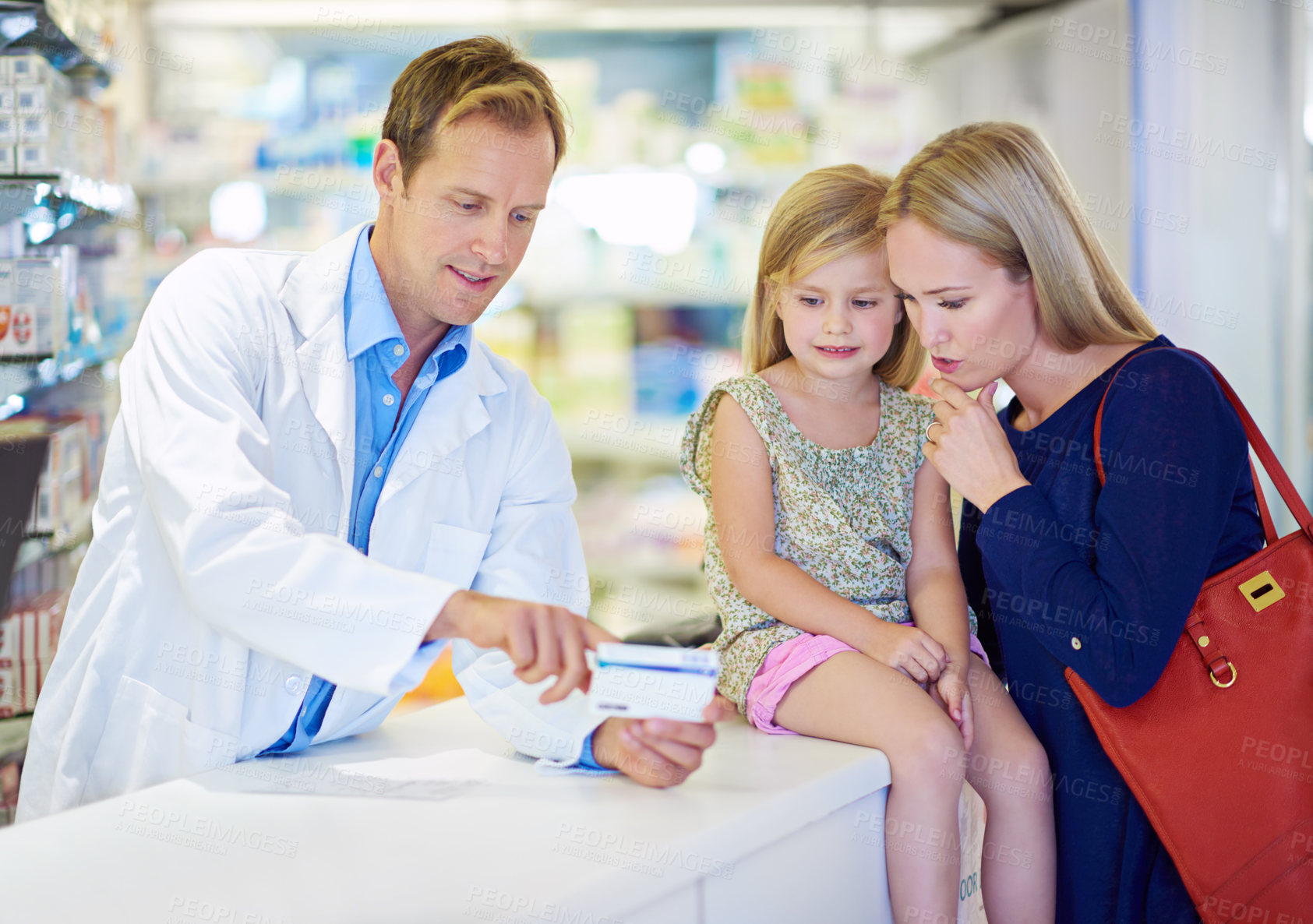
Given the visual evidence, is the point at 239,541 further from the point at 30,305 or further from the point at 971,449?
the point at 30,305

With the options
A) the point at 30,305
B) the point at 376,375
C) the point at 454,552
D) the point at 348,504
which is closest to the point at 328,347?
the point at 376,375

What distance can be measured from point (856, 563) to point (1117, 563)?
13.9 inches

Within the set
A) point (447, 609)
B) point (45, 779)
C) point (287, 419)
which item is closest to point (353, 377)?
point (287, 419)

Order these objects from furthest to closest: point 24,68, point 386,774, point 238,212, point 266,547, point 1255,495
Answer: point 238,212 → point 24,68 → point 1255,495 → point 386,774 → point 266,547

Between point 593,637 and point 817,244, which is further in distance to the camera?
point 817,244

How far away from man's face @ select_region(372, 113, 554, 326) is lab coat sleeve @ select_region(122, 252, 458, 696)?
295 millimetres

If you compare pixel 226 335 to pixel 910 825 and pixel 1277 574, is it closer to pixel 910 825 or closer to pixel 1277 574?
pixel 910 825

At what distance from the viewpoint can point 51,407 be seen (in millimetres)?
2248

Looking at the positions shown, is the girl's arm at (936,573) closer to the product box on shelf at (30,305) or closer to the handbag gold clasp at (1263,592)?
the handbag gold clasp at (1263,592)

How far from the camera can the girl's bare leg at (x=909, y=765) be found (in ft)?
4.05

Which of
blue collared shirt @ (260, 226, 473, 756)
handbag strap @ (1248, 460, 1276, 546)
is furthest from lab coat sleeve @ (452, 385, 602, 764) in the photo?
handbag strap @ (1248, 460, 1276, 546)

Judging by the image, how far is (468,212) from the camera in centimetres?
147

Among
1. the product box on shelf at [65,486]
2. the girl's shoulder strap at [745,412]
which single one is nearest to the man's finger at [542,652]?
the girl's shoulder strap at [745,412]

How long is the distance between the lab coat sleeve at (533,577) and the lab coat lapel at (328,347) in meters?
0.22
